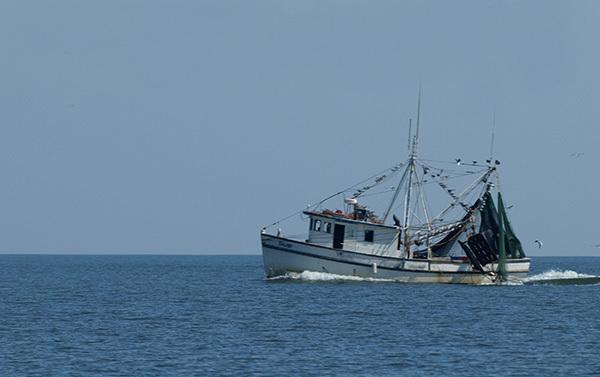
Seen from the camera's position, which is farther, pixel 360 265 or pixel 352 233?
pixel 360 265

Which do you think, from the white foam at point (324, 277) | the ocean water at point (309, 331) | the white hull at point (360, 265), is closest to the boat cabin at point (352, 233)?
the white hull at point (360, 265)

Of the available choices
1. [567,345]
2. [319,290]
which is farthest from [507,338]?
[319,290]

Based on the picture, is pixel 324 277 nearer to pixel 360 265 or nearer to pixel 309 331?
pixel 360 265

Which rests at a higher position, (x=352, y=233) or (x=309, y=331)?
(x=352, y=233)

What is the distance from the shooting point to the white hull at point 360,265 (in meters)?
72.3

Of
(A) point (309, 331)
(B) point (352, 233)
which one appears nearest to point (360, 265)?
(B) point (352, 233)

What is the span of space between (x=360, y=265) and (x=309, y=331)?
73.9 feet

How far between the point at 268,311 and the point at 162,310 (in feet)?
19.3

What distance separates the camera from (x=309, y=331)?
50.2 m

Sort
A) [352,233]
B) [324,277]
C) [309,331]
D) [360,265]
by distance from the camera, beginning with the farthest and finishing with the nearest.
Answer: [324,277] < [360,265] < [352,233] < [309,331]

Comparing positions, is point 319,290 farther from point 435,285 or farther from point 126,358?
point 126,358

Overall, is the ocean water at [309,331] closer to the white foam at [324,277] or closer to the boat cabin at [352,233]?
the white foam at [324,277]

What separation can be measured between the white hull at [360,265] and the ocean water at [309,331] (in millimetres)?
767

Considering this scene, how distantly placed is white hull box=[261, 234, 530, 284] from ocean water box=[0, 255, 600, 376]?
2.52 ft
